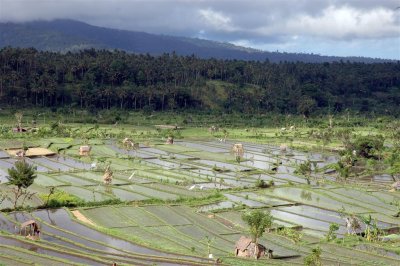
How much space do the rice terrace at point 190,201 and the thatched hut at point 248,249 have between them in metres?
0.06

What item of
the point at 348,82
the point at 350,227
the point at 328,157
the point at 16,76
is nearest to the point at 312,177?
the point at 328,157

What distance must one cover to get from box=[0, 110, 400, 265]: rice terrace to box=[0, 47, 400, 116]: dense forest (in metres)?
25.0

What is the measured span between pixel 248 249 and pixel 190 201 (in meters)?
14.9

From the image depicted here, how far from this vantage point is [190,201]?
49.6 metres

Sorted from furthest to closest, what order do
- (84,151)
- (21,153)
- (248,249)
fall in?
1. (84,151)
2. (21,153)
3. (248,249)

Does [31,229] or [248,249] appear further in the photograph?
[31,229]

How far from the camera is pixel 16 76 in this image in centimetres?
11844

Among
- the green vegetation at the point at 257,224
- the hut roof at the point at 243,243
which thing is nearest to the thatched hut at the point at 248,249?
the hut roof at the point at 243,243

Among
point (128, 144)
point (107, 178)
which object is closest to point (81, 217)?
point (107, 178)

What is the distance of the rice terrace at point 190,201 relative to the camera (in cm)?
3581

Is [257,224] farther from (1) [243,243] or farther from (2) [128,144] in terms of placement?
(2) [128,144]

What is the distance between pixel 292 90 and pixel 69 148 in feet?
265

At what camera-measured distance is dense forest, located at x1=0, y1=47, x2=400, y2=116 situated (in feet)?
387

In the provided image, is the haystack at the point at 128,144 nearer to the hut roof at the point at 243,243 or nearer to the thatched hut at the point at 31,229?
the thatched hut at the point at 31,229
